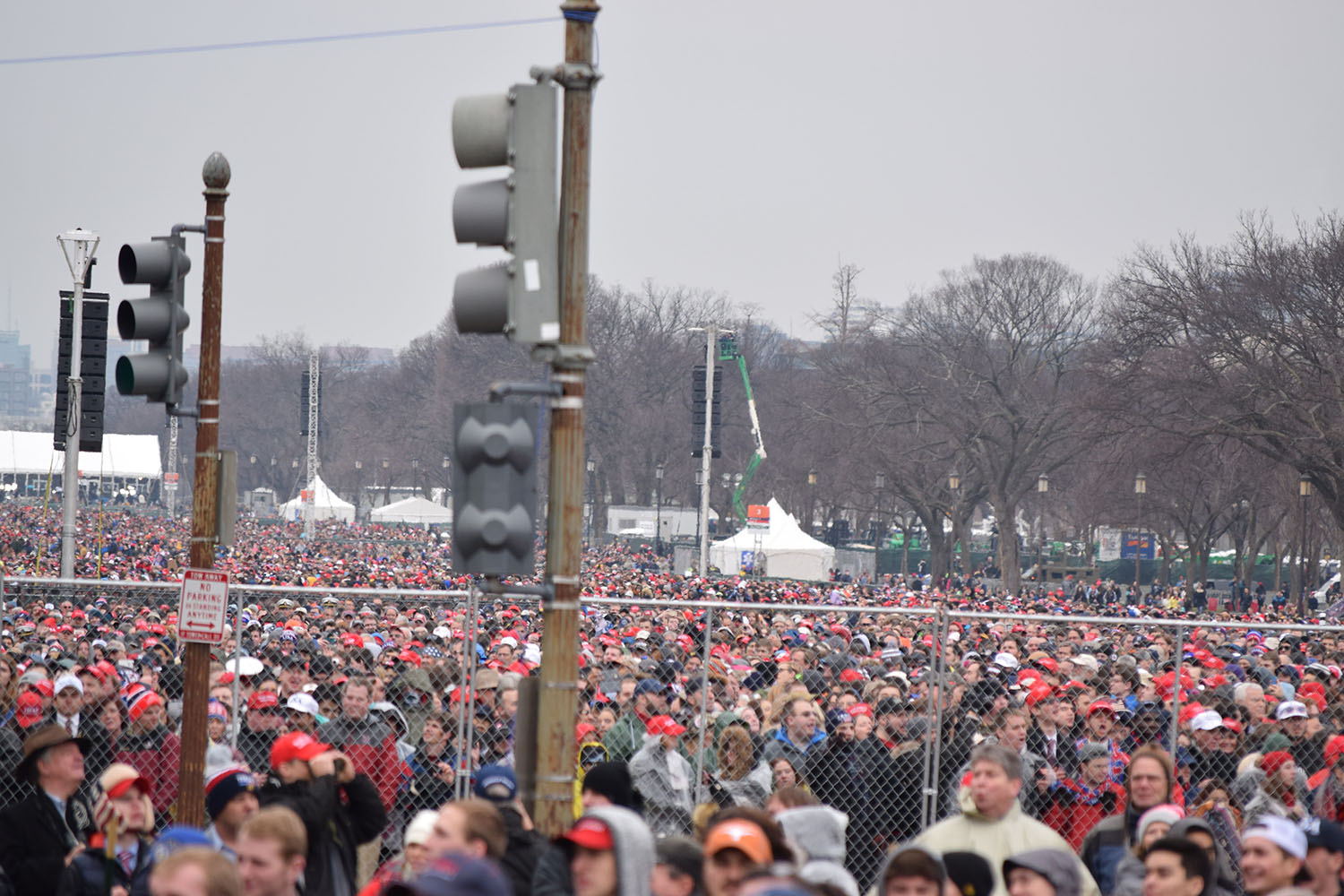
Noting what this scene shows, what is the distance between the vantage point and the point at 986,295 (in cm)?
6738

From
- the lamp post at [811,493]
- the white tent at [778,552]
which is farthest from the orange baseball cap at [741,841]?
the lamp post at [811,493]

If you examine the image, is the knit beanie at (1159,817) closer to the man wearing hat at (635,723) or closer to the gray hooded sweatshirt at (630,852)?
the gray hooded sweatshirt at (630,852)

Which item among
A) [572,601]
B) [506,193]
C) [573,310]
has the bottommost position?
[572,601]

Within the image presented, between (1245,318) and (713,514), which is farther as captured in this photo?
(713,514)

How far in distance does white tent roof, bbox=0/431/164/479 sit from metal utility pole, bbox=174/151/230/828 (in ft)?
340

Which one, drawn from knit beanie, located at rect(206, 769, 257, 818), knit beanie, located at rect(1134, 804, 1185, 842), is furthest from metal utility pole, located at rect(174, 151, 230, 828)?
knit beanie, located at rect(1134, 804, 1185, 842)

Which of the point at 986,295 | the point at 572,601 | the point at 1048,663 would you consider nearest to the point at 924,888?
the point at 572,601

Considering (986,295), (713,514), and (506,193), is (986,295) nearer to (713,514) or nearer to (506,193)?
(713,514)

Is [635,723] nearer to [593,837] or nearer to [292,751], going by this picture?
[292,751]

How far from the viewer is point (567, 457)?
19.3ft

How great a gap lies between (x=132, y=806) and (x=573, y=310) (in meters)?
2.38

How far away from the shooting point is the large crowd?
5.31 meters

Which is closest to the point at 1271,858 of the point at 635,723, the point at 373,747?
the point at 373,747

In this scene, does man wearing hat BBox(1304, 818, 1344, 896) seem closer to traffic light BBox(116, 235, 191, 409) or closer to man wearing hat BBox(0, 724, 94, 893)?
man wearing hat BBox(0, 724, 94, 893)
